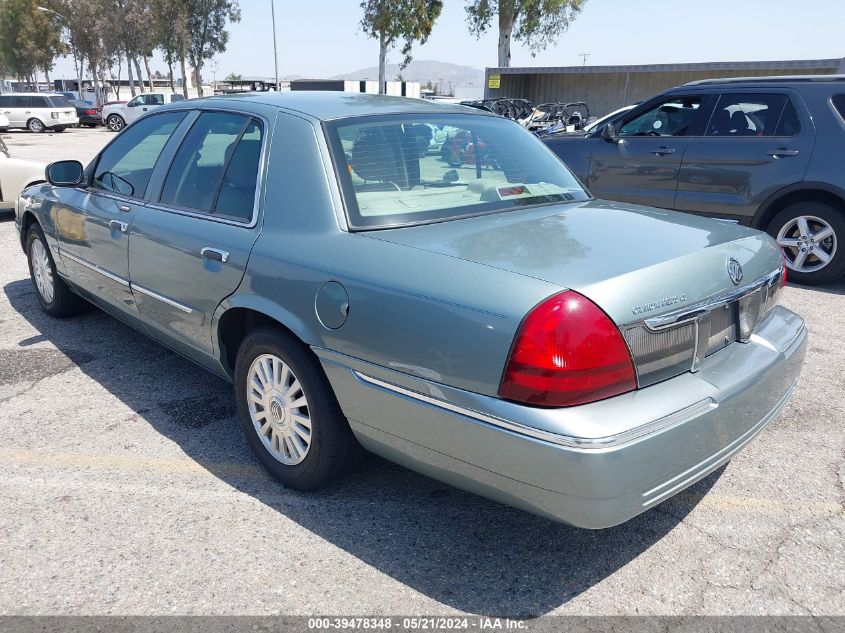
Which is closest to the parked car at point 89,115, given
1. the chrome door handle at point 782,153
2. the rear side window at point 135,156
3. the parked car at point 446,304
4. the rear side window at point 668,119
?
the rear side window at point 668,119

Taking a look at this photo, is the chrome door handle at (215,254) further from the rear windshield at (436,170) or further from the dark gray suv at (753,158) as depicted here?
the dark gray suv at (753,158)

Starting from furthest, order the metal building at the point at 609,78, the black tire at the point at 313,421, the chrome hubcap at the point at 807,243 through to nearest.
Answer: the metal building at the point at 609,78
the chrome hubcap at the point at 807,243
the black tire at the point at 313,421

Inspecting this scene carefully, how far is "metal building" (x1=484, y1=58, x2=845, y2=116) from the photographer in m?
21.1

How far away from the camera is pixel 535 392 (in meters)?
2.19

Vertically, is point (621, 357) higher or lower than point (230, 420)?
higher

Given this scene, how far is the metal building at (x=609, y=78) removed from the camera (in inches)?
830

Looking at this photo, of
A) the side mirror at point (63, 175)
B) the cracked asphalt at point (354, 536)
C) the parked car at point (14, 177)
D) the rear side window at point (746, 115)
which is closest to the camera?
the cracked asphalt at point (354, 536)

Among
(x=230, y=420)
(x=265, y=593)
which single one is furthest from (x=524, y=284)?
(x=230, y=420)

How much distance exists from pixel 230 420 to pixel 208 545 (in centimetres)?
115

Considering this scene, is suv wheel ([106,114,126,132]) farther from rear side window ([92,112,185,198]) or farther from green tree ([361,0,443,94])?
rear side window ([92,112,185,198])

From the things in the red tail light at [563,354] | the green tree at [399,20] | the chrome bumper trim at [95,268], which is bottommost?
the chrome bumper trim at [95,268]

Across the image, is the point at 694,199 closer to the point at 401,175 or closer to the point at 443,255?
the point at 401,175

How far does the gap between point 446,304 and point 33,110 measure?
34.7 meters

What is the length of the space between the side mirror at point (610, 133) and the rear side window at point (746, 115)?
900mm
